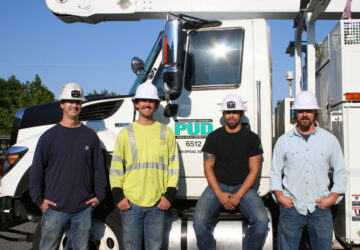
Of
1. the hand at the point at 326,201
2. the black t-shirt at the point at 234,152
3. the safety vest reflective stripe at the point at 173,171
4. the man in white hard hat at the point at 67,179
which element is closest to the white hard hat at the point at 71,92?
the man in white hard hat at the point at 67,179

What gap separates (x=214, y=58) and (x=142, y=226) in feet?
6.33

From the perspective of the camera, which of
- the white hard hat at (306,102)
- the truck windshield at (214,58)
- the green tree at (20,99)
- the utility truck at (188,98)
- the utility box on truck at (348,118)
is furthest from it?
the green tree at (20,99)

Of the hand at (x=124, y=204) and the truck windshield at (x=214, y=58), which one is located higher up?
the truck windshield at (x=214, y=58)

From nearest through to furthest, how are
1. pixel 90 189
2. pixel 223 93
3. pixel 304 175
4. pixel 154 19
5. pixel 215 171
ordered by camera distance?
pixel 304 175 < pixel 90 189 < pixel 215 171 < pixel 223 93 < pixel 154 19

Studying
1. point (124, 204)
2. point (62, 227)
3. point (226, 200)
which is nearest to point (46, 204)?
point (62, 227)

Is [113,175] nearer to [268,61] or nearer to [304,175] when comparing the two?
[304,175]

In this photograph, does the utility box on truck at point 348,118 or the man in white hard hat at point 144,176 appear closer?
the man in white hard hat at point 144,176

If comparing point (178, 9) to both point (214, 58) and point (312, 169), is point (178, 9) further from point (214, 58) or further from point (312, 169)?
point (312, 169)

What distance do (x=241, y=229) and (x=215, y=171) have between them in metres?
0.64

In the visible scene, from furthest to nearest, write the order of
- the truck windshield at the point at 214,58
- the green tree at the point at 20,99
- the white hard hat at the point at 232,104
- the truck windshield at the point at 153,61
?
the green tree at the point at 20,99
the truck windshield at the point at 153,61
the truck windshield at the point at 214,58
the white hard hat at the point at 232,104

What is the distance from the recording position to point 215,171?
345cm

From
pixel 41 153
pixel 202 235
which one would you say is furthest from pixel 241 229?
pixel 41 153

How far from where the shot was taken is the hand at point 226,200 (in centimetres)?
331

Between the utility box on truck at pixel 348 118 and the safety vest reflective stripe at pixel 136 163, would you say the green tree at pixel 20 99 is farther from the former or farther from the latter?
the utility box on truck at pixel 348 118
